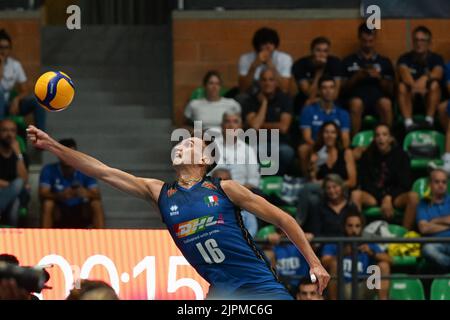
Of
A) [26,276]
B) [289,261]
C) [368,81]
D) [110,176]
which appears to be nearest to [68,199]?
[289,261]

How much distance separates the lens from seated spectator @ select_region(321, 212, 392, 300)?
36.7ft

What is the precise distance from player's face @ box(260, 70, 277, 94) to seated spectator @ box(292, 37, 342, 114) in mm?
468

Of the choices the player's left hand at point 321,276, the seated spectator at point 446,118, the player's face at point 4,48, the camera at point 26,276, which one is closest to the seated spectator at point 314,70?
the seated spectator at point 446,118

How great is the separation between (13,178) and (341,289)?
3.64 m

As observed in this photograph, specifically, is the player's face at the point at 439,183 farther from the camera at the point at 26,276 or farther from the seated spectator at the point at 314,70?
the camera at the point at 26,276

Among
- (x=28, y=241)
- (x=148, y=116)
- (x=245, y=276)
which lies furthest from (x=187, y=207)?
(x=148, y=116)

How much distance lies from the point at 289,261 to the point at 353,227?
71 centimetres

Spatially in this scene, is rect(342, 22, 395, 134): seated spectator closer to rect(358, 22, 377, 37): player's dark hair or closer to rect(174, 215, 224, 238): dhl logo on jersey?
rect(358, 22, 377, 37): player's dark hair

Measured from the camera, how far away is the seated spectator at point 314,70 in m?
13.2

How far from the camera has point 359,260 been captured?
1143 cm

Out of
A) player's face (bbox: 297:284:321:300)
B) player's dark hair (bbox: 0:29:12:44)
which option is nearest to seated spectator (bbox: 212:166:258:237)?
player's face (bbox: 297:284:321:300)

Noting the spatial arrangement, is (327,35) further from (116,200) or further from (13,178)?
(13,178)

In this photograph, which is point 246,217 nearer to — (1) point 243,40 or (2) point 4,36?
(1) point 243,40

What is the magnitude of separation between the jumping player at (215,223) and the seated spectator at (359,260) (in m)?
3.19
